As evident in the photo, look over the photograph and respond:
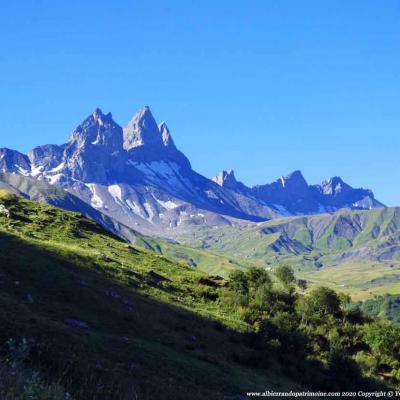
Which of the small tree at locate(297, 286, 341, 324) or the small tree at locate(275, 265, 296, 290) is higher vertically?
the small tree at locate(275, 265, 296, 290)

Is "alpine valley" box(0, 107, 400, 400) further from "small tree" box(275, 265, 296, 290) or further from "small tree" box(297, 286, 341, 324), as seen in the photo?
"small tree" box(275, 265, 296, 290)

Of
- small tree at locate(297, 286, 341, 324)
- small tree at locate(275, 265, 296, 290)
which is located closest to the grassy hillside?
small tree at locate(297, 286, 341, 324)

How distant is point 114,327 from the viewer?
111 ft

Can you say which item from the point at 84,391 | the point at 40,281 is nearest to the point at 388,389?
the point at 40,281

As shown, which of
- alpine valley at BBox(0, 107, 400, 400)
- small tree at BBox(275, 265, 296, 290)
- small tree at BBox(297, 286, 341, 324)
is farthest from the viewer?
small tree at BBox(275, 265, 296, 290)

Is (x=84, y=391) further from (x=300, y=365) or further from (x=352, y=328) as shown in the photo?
(x=352, y=328)

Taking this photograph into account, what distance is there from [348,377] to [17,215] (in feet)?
151

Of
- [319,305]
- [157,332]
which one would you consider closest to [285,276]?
[319,305]

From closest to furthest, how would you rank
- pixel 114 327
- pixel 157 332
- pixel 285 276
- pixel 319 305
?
1. pixel 114 327
2. pixel 157 332
3. pixel 319 305
4. pixel 285 276

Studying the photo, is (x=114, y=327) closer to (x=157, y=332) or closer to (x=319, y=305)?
(x=157, y=332)

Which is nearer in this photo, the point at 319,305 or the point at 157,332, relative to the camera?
the point at 157,332

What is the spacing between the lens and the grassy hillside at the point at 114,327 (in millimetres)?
21183

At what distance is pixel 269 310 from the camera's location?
53156 millimetres

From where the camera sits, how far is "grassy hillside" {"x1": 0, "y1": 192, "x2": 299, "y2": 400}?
21183mm
